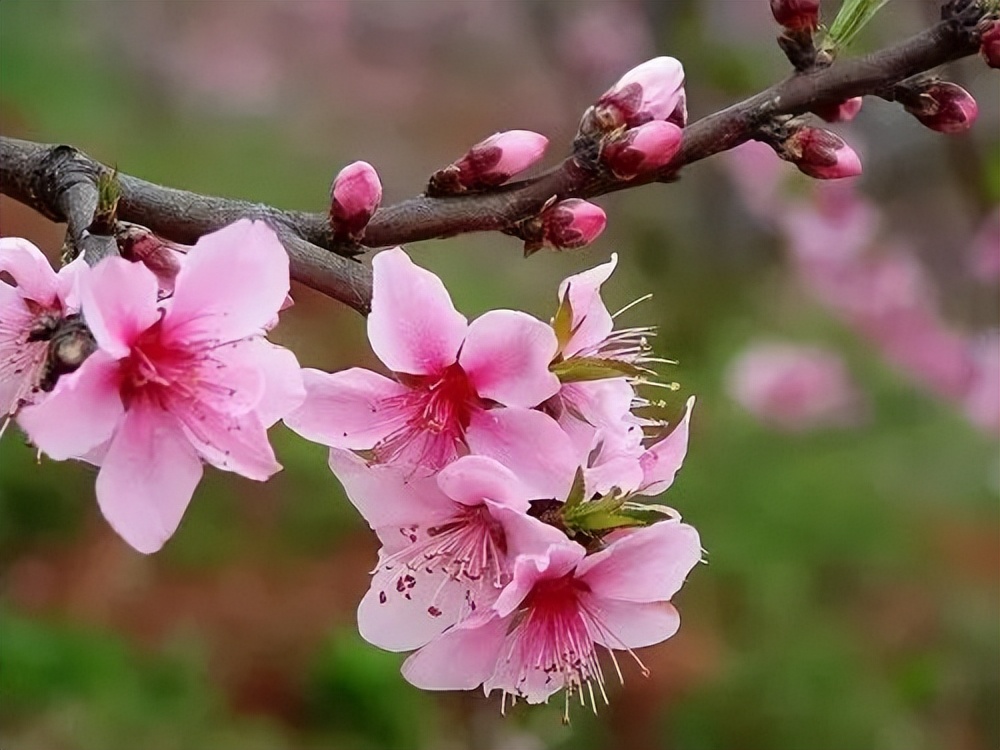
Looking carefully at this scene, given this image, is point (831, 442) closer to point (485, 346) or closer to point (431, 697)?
point (431, 697)

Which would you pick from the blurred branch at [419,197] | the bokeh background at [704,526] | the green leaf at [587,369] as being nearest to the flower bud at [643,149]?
the blurred branch at [419,197]

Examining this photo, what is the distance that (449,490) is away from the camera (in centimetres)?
61

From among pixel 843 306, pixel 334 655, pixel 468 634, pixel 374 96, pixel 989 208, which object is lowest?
pixel 468 634

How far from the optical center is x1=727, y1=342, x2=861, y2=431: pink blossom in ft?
9.74

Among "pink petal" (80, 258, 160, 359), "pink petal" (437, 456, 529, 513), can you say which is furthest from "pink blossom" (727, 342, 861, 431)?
"pink petal" (80, 258, 160, 359)

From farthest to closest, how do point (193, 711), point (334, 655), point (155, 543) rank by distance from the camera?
point (334, 655) → point (193, 711) → point (155, 543)

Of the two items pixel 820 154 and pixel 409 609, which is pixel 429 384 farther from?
pixel 820 154

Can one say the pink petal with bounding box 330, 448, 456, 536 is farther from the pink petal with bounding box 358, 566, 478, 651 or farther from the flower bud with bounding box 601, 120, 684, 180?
the flower bud with bounding box 601, 120, 684, 180

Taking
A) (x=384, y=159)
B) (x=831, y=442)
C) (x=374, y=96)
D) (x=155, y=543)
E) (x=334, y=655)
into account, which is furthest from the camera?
(x=374, y=96)

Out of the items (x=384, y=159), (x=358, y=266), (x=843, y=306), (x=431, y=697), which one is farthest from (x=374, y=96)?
(x=358, y=266)

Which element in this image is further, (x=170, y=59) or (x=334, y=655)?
(x=170, y=59)

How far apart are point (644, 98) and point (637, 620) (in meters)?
0.33

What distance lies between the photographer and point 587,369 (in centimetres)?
63

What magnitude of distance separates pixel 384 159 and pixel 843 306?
79.3 inches
